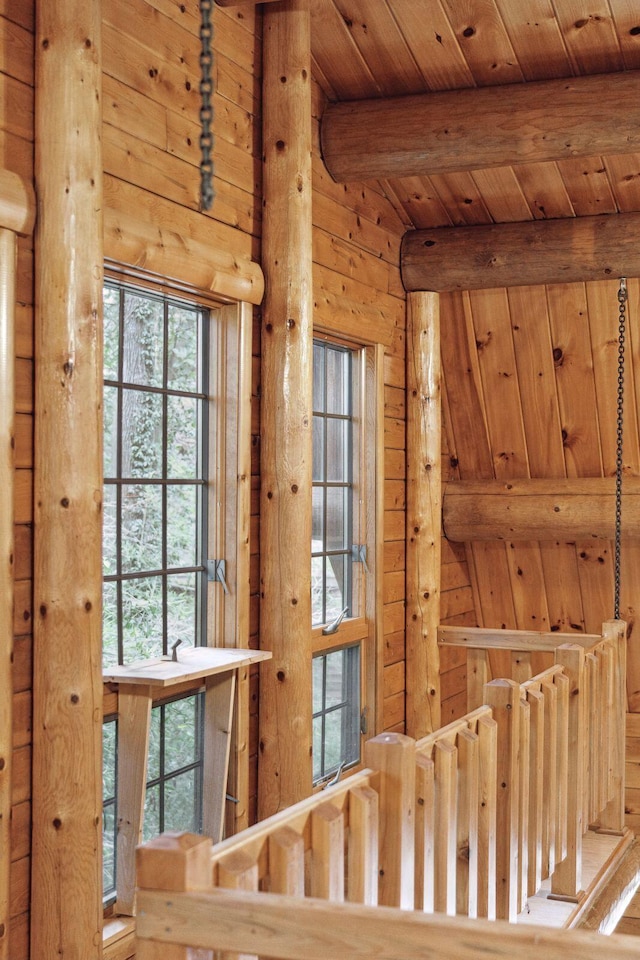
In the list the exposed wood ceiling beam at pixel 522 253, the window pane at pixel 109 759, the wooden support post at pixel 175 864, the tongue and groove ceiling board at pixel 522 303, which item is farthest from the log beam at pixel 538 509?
the wooden support post at pixel 175 864

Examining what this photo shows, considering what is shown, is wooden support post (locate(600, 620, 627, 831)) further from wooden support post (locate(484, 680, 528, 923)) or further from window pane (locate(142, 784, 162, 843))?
window pane (locate(142, 784, 162, 843))

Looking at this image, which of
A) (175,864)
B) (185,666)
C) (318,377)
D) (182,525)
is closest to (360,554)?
(318,377)

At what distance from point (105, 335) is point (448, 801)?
1584mm

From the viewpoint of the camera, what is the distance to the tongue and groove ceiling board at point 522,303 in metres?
3.95

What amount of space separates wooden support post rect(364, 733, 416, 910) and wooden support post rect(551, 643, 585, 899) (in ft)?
4.88

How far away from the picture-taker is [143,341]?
3271mm

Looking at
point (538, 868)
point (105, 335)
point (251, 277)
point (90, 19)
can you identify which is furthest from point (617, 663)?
point (90, 19)

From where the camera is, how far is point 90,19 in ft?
8.77

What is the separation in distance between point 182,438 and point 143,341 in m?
0.38

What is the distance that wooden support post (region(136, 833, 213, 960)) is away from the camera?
161 centimetres

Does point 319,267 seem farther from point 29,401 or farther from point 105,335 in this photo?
point 29,401

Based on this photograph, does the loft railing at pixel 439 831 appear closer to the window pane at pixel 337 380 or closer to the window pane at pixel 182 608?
the window pane at pixel 182 608

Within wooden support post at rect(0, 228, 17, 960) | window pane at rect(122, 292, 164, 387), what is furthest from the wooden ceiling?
wooden support post at rect(0, 228, 17, 960)

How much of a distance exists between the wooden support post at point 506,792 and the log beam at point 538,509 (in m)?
2.64
